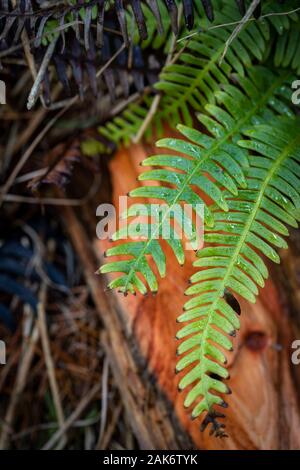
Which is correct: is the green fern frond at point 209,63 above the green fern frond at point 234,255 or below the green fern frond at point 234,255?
above

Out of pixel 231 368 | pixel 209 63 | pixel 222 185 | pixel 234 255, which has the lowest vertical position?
pixel 231 368

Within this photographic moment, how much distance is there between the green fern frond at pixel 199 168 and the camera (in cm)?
110

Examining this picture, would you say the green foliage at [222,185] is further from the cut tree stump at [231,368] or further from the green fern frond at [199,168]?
the cut tree stump at [231,368]

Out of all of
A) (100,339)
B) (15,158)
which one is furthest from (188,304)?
(15,158)

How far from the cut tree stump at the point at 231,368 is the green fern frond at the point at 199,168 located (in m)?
0.32

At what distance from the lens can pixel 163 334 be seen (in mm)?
1482

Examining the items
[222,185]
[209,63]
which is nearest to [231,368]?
[222,185]

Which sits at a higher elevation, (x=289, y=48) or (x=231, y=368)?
(x=289, y=48)

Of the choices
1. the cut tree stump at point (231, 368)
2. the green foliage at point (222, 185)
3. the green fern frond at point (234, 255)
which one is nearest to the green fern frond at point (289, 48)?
the green foliage at point (222, 185)

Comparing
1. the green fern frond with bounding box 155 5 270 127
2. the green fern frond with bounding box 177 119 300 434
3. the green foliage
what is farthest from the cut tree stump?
the green fern frond with bounding box 155 5 270 127

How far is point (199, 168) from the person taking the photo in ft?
3.91

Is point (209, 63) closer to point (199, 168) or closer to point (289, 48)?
point (289, 48)

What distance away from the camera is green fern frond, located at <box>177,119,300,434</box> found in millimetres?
1083

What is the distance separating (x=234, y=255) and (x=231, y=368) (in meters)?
0.43
